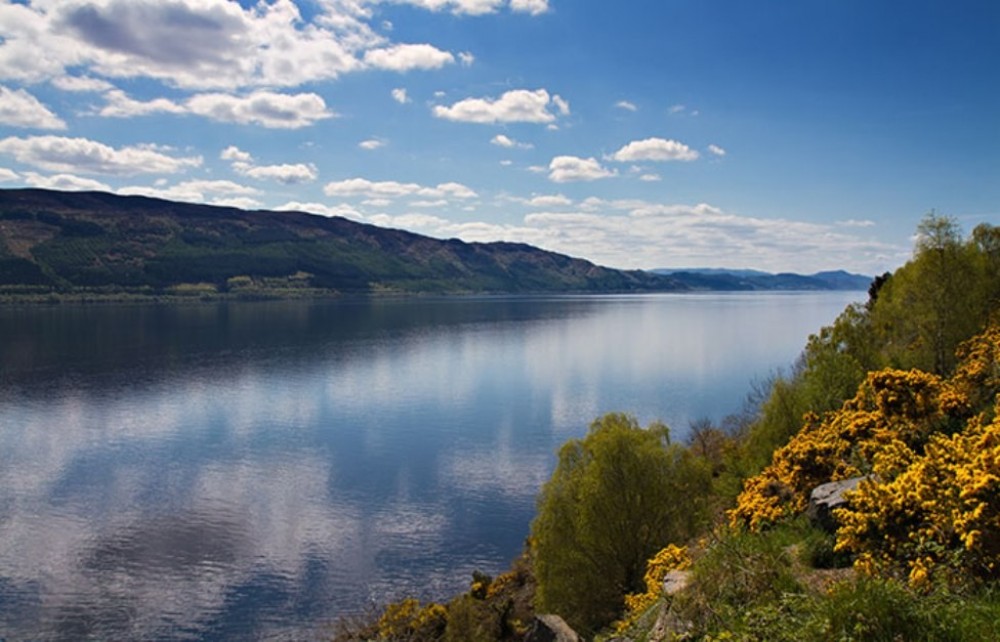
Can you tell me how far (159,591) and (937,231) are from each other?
210ft

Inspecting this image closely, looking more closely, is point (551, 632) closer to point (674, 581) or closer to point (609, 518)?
point (674, 581)

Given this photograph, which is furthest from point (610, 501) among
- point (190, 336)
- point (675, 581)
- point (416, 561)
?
point (190, 336)

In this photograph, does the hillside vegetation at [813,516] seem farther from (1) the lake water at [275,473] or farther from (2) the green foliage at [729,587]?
(1) the lake water at [275,473]

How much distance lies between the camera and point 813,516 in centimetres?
1870

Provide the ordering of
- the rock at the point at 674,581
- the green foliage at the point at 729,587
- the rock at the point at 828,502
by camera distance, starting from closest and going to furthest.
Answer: the green foliage at the point at 729,587
the rock at the point at 674,581
the rock at the point at 828,502

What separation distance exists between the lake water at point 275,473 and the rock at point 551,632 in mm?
24095

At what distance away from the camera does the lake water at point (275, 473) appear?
159ft

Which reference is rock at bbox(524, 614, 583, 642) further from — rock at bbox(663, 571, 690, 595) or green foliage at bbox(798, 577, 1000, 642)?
green foliage at bbox(798, 577, 1000, 642)

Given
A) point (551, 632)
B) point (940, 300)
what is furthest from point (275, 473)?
point (940, 300)

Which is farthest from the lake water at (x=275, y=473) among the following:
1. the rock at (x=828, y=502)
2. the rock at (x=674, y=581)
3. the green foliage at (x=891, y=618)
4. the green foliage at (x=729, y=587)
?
the green foliage at (x=891, y=618)

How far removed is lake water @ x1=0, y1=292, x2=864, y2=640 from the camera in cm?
4834

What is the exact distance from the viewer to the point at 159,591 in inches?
1916

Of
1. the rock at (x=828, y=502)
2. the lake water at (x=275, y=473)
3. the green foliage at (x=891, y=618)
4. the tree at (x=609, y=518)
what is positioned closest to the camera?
the green foliage at (x=891, y=618)

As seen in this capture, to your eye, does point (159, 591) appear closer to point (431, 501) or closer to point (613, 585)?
point (431, 501)
